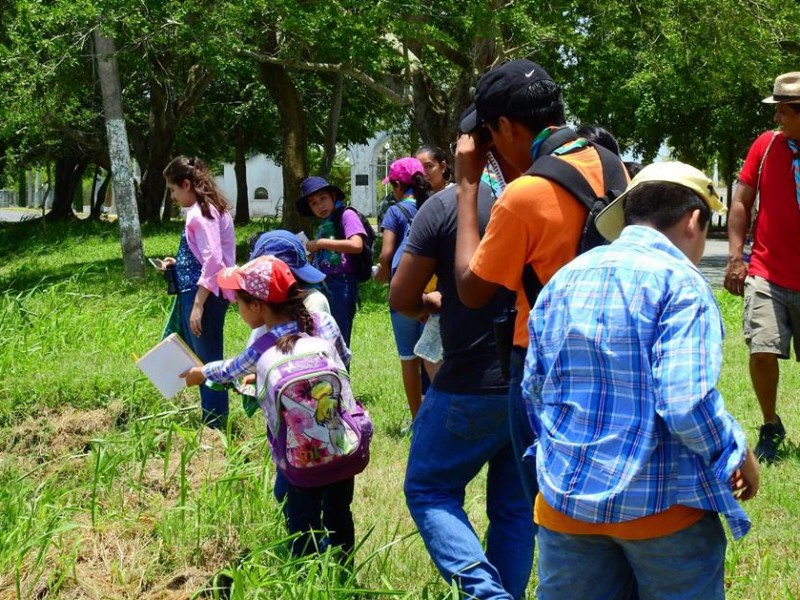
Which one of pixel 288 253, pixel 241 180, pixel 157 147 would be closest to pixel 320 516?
pixel 288 253

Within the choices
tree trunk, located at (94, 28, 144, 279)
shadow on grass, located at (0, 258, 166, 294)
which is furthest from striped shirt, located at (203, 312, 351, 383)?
tree trunk, located at (94, 28, 144, 279)

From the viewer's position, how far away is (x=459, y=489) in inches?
138

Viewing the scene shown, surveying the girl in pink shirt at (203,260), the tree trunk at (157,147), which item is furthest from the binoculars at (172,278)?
the tree trunk at (157,147)

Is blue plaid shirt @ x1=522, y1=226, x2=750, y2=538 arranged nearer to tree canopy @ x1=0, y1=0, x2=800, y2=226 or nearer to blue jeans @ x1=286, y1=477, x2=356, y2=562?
blue jeans @ x1=286, y1=477, x2=356, y2=562

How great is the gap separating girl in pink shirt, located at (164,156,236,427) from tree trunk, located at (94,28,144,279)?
7969 millimetres

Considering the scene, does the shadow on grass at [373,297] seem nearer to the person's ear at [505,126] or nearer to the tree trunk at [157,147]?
the person's ear at [505,126]

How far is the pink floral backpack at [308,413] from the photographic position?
12.3ft

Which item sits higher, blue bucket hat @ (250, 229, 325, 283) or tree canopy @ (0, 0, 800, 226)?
tree canopy @ (0, 0, 800, 226)

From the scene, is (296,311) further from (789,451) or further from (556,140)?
(789,451)

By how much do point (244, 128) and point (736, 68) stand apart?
17.6m

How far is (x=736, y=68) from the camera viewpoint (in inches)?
586

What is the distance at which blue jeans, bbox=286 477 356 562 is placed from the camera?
12.9 ft

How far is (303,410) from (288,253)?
100 centimetres

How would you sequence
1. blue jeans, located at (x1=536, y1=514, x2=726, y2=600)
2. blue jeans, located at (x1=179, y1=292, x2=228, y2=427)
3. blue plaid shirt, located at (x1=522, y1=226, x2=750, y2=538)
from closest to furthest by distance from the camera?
blue plaid shirt, located at (x1=522, y1=226, x2=750, y2=538) → blue jeans, located at (x1=536, y1=514, x2=726, y2=600) → blue jeans, located at (x1=179, y1=292, x2=228, y2=427)
